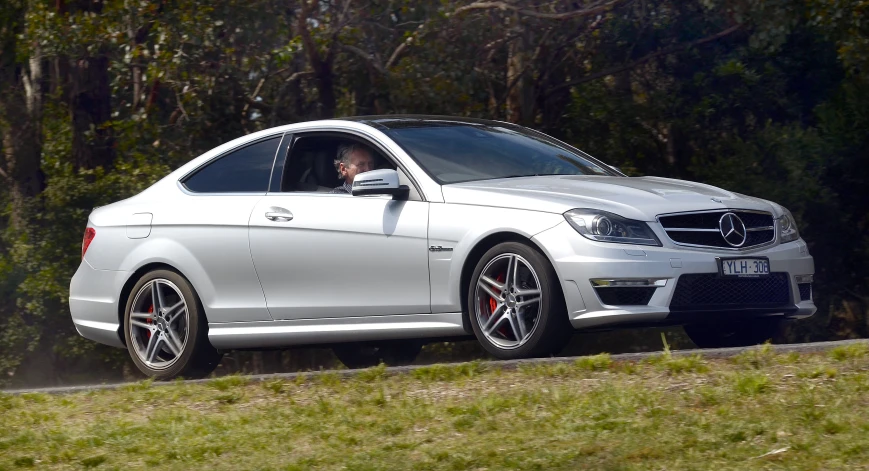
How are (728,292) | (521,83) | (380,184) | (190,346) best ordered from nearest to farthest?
(728,292), (380,184), (190,346), (521,83)

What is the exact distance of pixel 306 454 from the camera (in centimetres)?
507

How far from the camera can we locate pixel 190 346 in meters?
8.12

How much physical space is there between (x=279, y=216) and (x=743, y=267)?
2.77 metres

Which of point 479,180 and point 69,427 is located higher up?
point 479,180

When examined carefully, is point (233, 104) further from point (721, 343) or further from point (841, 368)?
point (841, 368)

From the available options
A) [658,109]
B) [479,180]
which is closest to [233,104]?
[658,109]

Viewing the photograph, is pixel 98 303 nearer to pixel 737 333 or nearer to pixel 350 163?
pixel 350 163

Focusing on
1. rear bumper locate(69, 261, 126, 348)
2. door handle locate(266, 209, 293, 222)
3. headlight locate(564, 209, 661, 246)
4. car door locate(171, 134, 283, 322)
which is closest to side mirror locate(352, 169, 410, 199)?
door handle locate(266, 209, 293, 222)

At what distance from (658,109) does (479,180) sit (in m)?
8.83

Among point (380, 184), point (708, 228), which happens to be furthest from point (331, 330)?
point (708, 228)

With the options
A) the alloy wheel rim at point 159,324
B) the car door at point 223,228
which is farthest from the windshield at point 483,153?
the alloy wheel rim at point 159,324

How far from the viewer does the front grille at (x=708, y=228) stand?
6.74 meters

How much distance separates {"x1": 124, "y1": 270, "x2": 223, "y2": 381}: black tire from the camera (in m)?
8.12

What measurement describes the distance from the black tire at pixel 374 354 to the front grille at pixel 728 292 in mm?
3008
